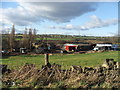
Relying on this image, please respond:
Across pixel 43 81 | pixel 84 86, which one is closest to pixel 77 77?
pixel 84 86

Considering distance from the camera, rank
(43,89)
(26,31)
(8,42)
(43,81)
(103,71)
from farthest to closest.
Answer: (26,31)
(8,42)
(103,71)
(43,81)
(43,89)

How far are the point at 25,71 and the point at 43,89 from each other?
2357mm

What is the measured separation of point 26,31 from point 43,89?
49782 mm

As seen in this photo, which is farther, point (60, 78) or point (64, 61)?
point (64, 61)

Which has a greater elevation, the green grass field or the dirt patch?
the dirt patch

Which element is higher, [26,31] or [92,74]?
[26,31]

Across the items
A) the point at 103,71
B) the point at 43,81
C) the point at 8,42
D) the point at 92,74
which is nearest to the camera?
the point at 43,81

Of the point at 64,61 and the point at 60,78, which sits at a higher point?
the point at 60,78

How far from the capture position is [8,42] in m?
44.4

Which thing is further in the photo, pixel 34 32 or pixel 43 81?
pixel 34 32

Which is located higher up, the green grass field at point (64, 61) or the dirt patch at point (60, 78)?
the dirt patch at point (60, 78)

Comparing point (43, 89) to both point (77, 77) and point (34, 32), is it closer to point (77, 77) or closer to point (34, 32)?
point (77, 77)

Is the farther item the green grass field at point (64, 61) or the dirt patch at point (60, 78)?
the green grass field at point (64, 61)

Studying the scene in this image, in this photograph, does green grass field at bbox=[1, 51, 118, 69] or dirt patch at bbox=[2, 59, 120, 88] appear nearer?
dirt patch at bbox=[2, 59, 120, 88]
